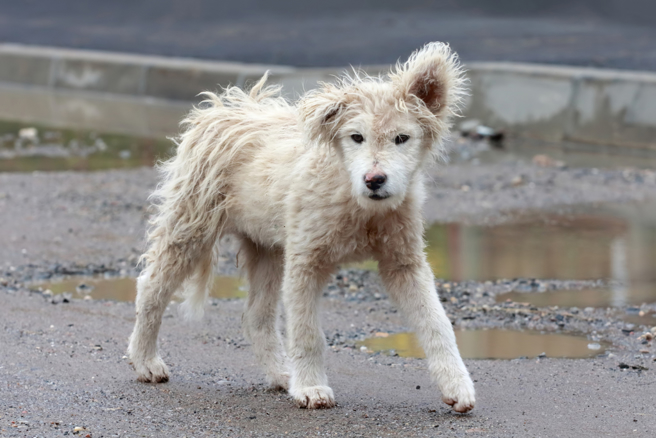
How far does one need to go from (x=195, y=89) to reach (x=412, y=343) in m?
12.1

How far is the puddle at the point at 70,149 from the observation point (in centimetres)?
1228

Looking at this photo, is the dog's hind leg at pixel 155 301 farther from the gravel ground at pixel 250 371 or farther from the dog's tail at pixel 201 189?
the gravel ground at pixel 250 371

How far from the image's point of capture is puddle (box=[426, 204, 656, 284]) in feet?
25.0

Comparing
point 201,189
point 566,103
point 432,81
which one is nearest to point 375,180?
point 432,81

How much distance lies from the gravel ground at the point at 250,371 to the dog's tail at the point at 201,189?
68 cm

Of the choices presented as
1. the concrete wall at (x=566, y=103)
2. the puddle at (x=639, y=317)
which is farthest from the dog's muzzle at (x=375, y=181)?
the concrete wall at (x=566, y=103)

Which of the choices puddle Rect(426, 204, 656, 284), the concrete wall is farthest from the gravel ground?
the concrete wall

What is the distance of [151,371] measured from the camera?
5.36 meters

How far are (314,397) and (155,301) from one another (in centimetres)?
113

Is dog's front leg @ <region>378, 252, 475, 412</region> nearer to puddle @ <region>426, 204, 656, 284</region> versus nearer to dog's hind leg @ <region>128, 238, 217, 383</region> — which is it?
dog's hind leg @ <region>128, 238, 217, 383</region>

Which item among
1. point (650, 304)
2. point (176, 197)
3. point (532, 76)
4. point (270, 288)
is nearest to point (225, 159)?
point (176, 197)

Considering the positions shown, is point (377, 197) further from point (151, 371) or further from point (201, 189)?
point (151, 371)

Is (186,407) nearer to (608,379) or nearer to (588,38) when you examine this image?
(608,379)

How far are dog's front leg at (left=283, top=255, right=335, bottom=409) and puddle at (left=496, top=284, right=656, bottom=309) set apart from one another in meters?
2.33
